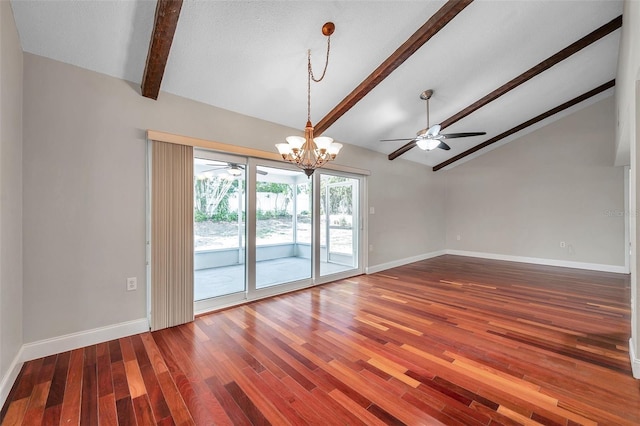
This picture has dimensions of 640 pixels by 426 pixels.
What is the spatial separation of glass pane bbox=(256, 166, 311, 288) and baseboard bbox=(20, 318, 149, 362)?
5.29 feet

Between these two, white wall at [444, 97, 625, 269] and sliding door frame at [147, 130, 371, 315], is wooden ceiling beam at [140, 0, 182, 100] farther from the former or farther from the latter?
white wall at [444, 97, 625, 269]

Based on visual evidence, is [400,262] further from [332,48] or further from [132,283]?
[132,283]

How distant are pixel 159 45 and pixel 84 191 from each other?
160 centimetres

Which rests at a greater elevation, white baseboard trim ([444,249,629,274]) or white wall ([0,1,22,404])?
white wall ([0,1,22,404])

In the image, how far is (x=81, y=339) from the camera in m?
2.66

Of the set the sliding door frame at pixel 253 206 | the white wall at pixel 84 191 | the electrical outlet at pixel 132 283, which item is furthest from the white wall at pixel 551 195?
the electrical outlet at pixel 132 283

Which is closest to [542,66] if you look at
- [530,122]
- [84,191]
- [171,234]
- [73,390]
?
[530,122]

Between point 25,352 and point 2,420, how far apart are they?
0.90m

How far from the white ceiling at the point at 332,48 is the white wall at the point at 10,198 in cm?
41

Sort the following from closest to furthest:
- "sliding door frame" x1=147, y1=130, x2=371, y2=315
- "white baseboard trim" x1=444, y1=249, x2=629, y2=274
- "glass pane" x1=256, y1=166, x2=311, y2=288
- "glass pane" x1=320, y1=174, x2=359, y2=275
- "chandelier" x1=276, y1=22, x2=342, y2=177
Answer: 1. "chandelier" x1=276, y1=22, x2=342, y2=177
2. "sliding door frame" x1=147, y1=130, x2=371, y2=315
3. "glass pane" x1=256, y1=166, x2=311, y2=288
4. "glass pane" x1=320, y1=174, x2=359, y2=275
5. "white baseboard trim" x1=444, y1=249, x2=629, y2=274

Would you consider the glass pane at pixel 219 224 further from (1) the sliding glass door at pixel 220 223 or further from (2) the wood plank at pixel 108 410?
(2) the wood plank at pixel 108 410

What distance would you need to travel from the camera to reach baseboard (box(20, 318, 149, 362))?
244 cm

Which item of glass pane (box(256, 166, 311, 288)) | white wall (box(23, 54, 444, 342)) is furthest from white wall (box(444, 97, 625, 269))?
white wall (box(23, 54, 444, 342))

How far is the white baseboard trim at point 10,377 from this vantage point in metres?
1.87
